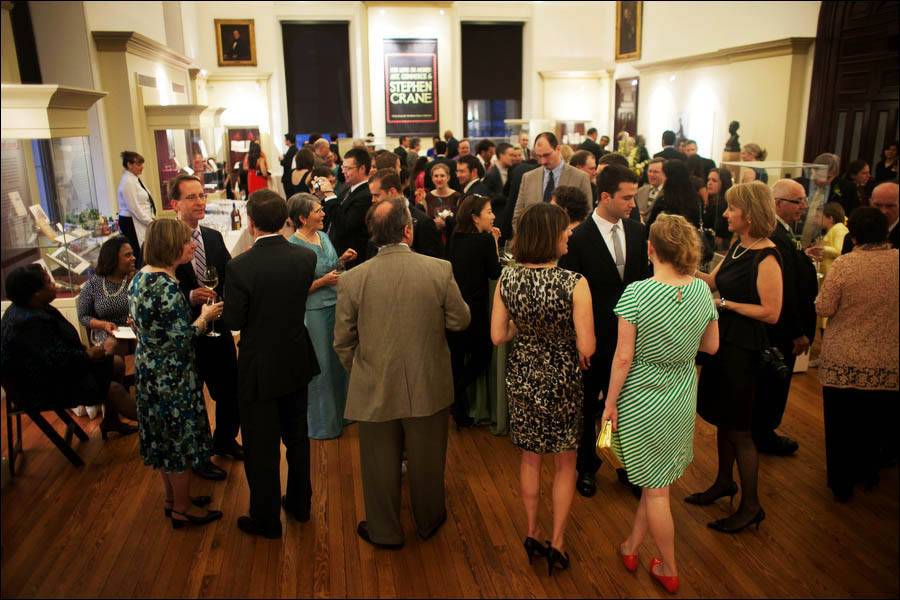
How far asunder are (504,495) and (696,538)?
3.21 ft

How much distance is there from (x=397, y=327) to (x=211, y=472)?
1760 millimetres

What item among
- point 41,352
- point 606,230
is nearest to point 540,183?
point 606,230

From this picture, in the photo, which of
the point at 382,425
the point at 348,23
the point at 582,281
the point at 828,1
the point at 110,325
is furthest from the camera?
the point at 348,23

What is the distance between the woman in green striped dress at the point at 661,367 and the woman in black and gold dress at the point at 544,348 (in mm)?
175

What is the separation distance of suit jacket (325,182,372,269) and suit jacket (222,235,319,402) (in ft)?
5.13

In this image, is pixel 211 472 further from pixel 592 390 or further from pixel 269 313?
pixel 592 390

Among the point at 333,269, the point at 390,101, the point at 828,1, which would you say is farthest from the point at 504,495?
the point at 390,101

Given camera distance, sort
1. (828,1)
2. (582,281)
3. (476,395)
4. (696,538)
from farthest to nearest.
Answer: (828,1), (476,395), (696,538), (582,281)

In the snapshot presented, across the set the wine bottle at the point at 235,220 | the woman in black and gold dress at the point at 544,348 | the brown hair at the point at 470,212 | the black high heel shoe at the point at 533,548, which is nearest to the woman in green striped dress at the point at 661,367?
the woman in black and gold dress at the point at 544,348

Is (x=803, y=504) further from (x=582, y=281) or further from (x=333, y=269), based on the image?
(x=333, y=269)

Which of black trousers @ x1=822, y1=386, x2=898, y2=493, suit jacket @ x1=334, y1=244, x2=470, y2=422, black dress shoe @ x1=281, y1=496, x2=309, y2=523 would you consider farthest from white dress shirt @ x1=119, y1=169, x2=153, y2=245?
black trousers @ x1=822, y1=386, x2=898, y2=493

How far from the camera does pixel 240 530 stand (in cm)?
333

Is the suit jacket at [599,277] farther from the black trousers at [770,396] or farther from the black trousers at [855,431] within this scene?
the black trousers at [855,431]

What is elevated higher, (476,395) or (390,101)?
(390,101)
